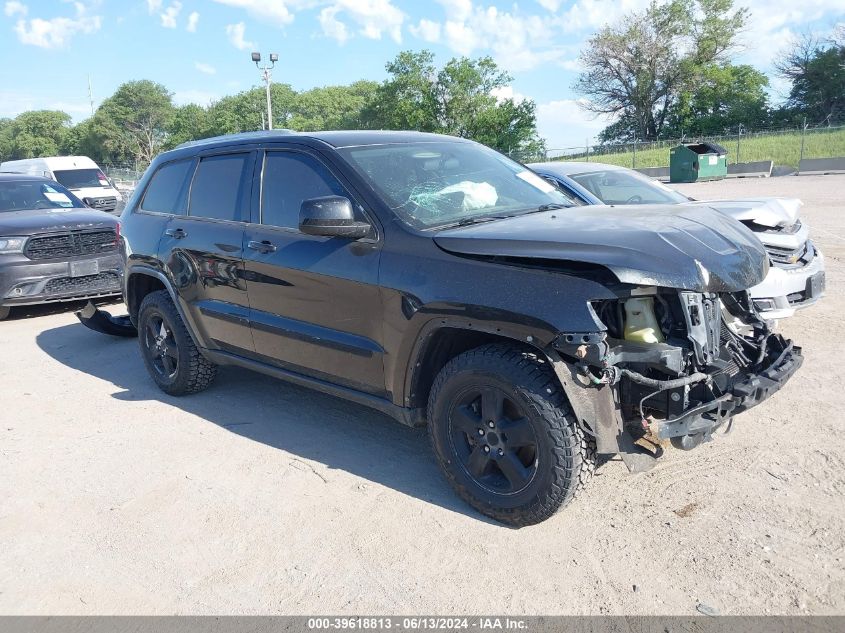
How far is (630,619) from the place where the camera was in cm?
275

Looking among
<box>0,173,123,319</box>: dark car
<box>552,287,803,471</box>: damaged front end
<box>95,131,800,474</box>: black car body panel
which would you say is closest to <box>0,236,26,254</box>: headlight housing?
<box>0,173,123,319</box>: dark car

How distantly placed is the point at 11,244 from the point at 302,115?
299 ft

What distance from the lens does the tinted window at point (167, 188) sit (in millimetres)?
5371

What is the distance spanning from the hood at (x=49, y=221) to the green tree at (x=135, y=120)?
81.2 m

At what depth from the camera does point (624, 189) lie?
25.5 ft

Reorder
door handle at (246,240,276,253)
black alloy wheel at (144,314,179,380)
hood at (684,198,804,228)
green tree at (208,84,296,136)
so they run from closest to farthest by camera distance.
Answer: door handle at (246,240,276,253) < black alloy wheel at (144,314,179,380) < hood at (684,198,804,228) < green tree at (208,84,296,136)

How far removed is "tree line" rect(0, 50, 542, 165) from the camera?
5719 cm

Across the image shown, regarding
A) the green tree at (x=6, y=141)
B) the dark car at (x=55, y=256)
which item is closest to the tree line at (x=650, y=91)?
the dark car at (x=55, y=256)

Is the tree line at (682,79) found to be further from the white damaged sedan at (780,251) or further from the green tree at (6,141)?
the green tree at (6,141)

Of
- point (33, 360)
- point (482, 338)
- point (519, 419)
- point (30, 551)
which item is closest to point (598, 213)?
point (482, 338)

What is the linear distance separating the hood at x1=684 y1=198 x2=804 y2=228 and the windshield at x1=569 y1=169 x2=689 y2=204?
1098mm

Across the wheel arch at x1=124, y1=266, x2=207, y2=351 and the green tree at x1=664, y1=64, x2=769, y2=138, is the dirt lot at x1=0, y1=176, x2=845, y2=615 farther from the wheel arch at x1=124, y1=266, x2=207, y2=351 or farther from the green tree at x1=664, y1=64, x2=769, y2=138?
the green tree at x1=664, y1=64, x2=769, y2=138

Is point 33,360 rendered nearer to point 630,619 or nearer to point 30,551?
point 30,551

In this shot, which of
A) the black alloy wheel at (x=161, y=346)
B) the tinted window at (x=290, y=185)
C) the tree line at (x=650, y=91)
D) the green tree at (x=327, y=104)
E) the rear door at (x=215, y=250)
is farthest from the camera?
the green tree at (x=327, y=104)
